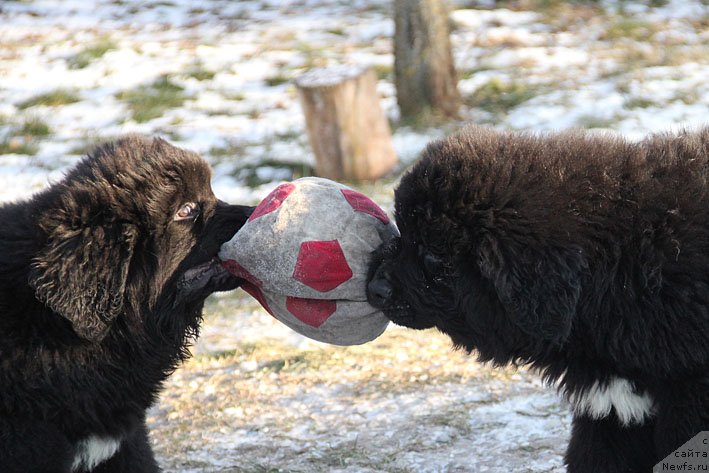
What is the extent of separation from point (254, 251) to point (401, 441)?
1.23m

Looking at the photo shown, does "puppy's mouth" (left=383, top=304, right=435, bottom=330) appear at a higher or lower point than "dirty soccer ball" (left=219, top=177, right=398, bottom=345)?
lower

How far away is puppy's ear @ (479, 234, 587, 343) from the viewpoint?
8.82 ft

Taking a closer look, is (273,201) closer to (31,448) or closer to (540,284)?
(540,284)

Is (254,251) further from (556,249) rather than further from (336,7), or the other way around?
(336,7)

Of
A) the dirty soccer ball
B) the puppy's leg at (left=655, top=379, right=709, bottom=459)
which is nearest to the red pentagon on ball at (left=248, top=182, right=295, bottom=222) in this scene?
the dirty soccer ball

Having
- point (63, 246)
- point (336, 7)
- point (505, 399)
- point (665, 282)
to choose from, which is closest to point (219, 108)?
point (336, 7)

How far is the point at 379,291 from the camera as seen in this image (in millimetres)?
3150

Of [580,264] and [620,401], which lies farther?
[620,401]

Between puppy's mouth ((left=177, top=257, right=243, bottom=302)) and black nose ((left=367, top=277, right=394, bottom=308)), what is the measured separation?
0.54m

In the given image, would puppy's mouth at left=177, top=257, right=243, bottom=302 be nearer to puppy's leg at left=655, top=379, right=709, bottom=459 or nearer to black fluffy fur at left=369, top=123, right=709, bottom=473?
black fluffy fur at left=369, top=123, right=709, bottom=473

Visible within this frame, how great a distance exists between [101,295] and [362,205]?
1.03 metres

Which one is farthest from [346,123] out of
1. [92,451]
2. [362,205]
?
[92,451]

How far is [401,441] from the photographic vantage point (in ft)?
12.7

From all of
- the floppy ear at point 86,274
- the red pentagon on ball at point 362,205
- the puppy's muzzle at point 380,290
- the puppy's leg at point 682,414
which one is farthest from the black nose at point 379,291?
the puppy's leg at point 682,414
